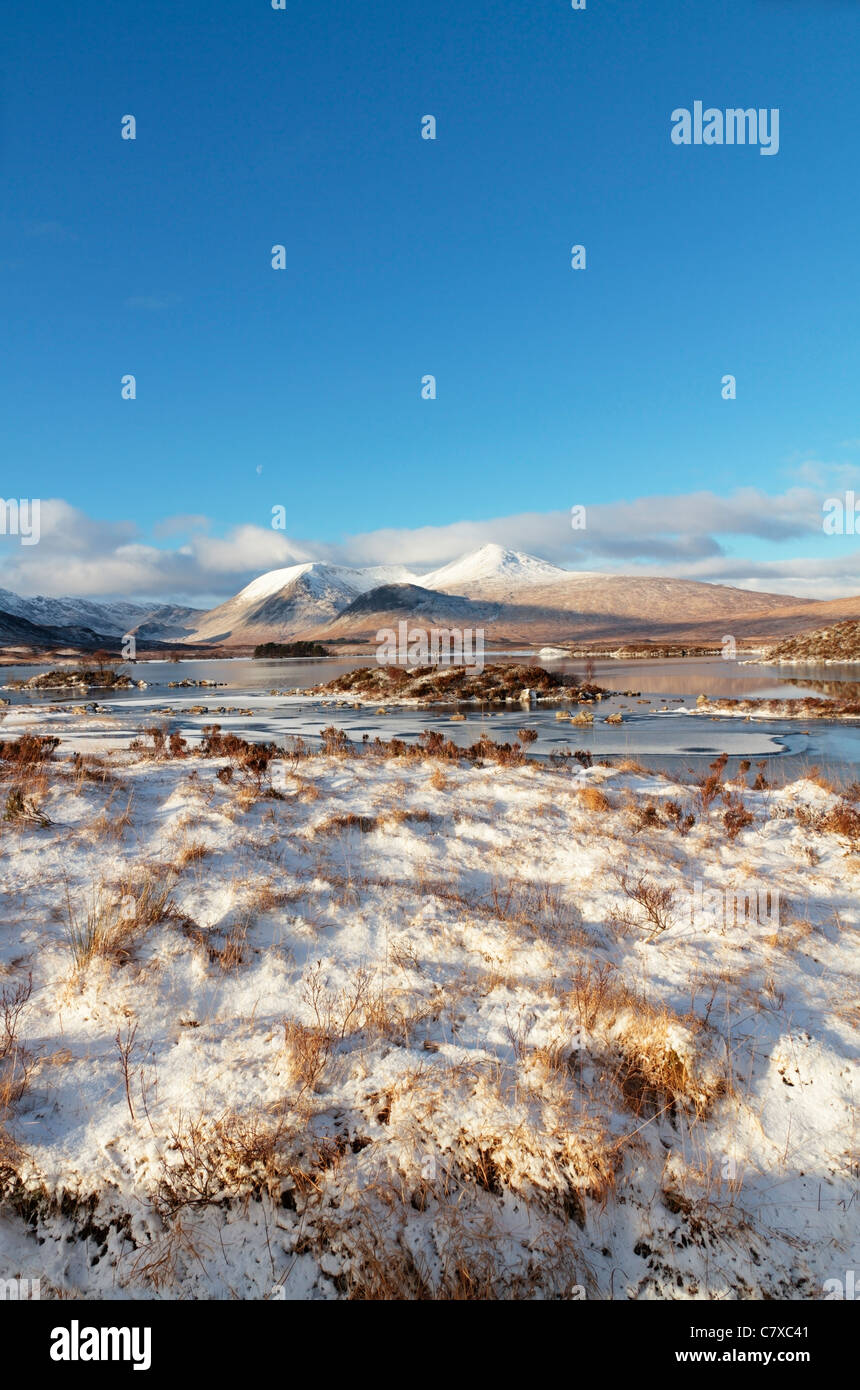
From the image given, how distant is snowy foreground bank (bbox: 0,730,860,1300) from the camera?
3062 millimetres

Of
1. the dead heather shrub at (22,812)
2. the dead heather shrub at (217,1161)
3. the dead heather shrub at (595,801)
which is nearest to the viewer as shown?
the dead heather shrub at (217,1161)

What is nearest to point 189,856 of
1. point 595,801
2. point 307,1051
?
point 307,1051

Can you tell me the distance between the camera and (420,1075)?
12.6 ft

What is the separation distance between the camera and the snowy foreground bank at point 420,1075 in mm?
3062

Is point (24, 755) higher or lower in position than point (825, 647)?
lower

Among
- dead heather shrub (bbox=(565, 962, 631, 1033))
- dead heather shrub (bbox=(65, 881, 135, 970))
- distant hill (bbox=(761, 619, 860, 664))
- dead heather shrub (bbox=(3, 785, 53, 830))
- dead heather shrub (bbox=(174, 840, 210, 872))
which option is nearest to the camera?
dead heather shrub (bbox=(565, 962, 631, 1033))

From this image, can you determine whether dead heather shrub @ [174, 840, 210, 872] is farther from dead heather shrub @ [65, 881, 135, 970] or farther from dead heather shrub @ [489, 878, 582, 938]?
dead heather shrub @ [489, 878, 582, 938]

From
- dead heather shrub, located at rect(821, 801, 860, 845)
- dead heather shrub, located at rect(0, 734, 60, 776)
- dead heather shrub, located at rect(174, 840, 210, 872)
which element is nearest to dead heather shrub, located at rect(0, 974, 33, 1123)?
dead heather shrub, located at rect(174, 840, 210, 872)

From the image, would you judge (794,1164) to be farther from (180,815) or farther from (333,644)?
(333,644)

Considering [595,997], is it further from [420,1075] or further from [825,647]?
[825,647]

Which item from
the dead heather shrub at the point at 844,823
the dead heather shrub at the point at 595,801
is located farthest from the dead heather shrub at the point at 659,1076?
the dead heather shrub at the point at 844,823

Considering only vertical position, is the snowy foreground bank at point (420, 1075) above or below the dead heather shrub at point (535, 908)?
below

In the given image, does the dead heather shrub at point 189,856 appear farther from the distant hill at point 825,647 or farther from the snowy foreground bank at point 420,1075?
the distant hill at point 825,647

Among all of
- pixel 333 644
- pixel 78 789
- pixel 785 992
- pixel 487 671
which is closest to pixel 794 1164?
pixel 785 992
